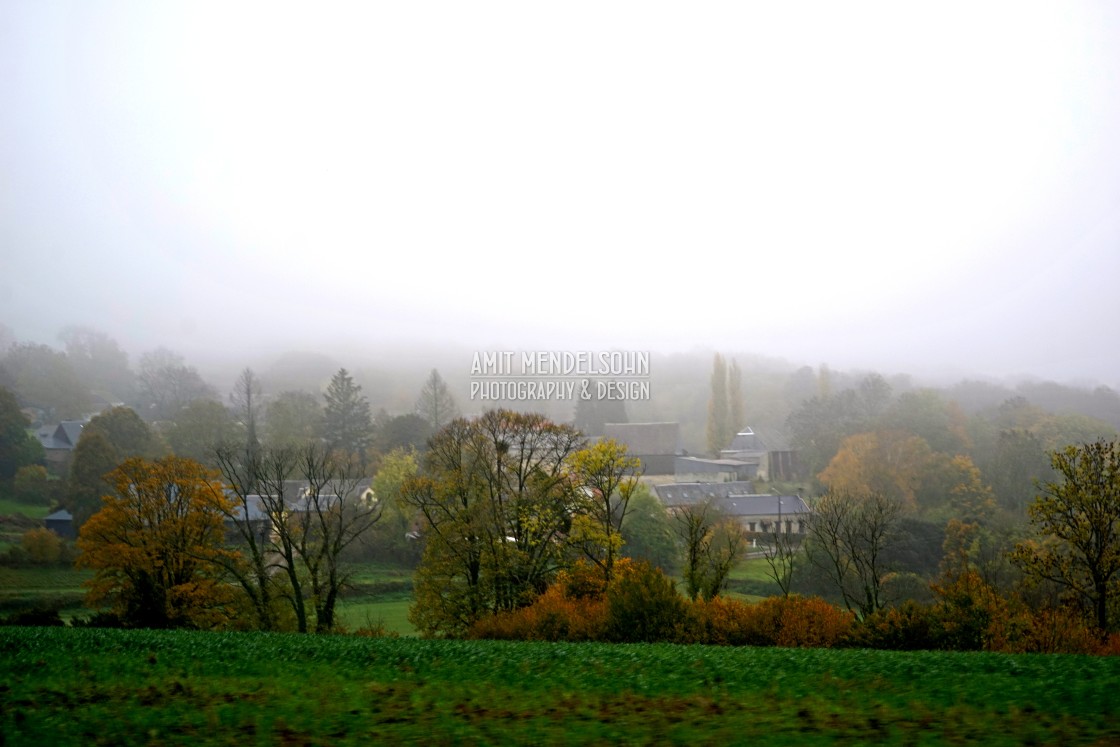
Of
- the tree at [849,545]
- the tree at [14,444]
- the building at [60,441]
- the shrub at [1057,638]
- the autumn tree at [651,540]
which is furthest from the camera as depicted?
the building at [60,441]

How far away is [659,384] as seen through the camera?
6191 inches

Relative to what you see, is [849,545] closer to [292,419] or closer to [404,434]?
[404,434]

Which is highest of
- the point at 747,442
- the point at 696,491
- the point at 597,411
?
the point at 597,411

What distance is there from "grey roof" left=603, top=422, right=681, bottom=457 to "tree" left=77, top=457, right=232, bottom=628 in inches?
3127

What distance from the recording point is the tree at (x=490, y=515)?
1476 inches

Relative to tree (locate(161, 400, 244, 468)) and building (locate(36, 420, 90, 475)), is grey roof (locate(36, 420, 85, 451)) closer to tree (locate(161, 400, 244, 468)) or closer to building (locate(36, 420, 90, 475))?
building (locate(36, 420, 90, 475))

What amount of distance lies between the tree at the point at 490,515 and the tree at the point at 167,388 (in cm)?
8416

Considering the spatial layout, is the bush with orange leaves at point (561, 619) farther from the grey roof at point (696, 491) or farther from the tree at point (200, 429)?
the tree at point (200, 429)

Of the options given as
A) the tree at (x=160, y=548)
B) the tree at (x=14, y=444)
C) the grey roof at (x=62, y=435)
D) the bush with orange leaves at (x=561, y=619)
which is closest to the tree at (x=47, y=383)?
the grey roof at (x=62, y=435)

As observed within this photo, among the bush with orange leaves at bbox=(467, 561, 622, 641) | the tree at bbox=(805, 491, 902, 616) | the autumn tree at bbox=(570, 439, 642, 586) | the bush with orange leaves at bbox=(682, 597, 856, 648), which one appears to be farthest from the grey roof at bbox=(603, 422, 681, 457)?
the bush with orange leaves at bbox=(682, 597, 856, 648)

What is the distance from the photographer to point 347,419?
110 m

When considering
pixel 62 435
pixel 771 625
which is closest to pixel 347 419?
pixel 62 435

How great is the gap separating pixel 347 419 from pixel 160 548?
71.9 meters

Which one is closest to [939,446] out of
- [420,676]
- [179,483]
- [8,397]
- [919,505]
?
[919,505]
